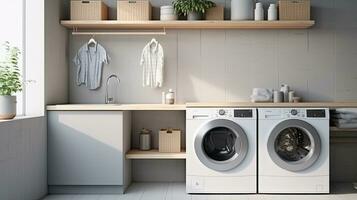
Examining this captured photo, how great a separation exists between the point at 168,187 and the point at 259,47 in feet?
5.87

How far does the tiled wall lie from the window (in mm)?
768

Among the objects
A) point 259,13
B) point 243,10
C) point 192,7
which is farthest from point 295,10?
point 192,7

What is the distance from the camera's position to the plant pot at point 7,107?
10.5ft

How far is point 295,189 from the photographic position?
381 centimetres

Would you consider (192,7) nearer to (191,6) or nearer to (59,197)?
(191,6)

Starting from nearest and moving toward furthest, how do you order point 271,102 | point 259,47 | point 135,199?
point 135,199, point 271,102, point 259,47

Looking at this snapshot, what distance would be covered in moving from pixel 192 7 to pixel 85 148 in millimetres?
1759

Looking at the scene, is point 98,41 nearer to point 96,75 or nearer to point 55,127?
point 96,75

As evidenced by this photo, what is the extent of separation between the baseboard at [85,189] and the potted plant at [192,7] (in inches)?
73.2

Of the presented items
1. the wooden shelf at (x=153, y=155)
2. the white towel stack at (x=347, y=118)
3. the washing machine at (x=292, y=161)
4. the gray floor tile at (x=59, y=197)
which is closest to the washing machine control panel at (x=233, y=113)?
the washing machine at (x=292, y=161)

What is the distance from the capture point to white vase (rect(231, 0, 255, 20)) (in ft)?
13.8

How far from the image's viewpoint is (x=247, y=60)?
176 inches

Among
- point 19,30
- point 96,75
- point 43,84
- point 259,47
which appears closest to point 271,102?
point 259,47

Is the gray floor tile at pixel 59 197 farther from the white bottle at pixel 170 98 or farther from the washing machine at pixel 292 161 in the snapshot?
the washing machine at pixel 292 161
